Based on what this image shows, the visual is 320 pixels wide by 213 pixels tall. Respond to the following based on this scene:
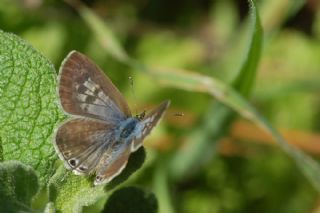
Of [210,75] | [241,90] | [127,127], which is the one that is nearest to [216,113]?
[241,90]

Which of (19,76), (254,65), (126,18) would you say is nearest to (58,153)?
(19,76)

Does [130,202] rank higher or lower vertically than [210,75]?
higher

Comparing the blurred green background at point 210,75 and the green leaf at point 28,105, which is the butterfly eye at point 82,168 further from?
the blurred green background at point 210,75

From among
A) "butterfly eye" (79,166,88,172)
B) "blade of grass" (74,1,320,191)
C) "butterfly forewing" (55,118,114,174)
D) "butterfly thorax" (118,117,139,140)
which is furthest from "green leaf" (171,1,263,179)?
"butterfly eye" (79,166,88,172)

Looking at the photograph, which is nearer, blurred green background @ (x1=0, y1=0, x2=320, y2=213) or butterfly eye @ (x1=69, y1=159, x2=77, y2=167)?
butterfly eye @ (x1=69, y1=159, x2=77, y2=167)

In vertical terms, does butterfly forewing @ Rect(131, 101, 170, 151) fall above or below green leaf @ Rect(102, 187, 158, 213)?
above

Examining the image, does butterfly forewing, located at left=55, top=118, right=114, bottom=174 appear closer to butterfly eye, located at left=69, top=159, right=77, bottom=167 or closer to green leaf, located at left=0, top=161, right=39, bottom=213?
butterfly eye, located at left=69, top=159, right=77, bottom=167

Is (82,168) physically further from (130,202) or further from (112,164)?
(130,202)
